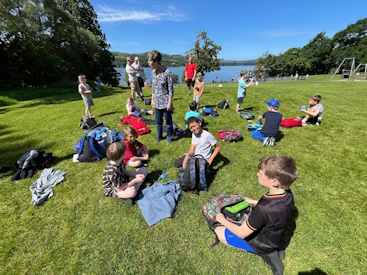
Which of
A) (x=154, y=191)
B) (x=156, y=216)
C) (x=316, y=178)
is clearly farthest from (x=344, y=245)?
(x=154, y=191)

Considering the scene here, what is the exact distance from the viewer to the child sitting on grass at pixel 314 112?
292 inches

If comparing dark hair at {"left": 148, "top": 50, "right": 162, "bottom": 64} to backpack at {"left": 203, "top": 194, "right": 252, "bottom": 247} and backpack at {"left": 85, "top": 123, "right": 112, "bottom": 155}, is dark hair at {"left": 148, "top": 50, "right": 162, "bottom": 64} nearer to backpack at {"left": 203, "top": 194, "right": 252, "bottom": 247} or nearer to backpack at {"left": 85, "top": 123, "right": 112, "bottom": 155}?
backpack at {"left": 85, "top": 123, "right": 112, "bottom": 155}

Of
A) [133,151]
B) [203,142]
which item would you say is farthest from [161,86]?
[203,142]

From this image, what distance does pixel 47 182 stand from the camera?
183 inches

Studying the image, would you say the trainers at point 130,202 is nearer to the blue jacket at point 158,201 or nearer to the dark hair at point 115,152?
the blue jacket at point 158,201

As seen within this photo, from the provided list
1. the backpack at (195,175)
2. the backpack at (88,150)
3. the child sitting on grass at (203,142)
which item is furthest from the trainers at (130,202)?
the backpack at (88,150)

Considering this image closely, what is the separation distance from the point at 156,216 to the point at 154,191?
68 centimetres

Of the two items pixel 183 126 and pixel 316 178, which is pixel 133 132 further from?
pixel 316 178

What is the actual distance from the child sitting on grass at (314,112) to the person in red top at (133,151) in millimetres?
7200

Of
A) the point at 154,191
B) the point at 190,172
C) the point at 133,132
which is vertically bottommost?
the point at 154,191

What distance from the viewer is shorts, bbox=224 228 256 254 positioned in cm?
266

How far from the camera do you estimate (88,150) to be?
5.61 meters

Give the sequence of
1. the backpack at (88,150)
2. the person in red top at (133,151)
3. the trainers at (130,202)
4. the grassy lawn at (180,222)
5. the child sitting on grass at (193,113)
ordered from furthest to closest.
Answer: the child sitting on grass at (193,113) < the backpack at (88,150) < the person in red top at (133,151) < the trainers at (130,202) < the grassy lawn at (180,222)

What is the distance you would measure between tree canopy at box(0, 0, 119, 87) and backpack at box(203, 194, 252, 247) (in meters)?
27.0
